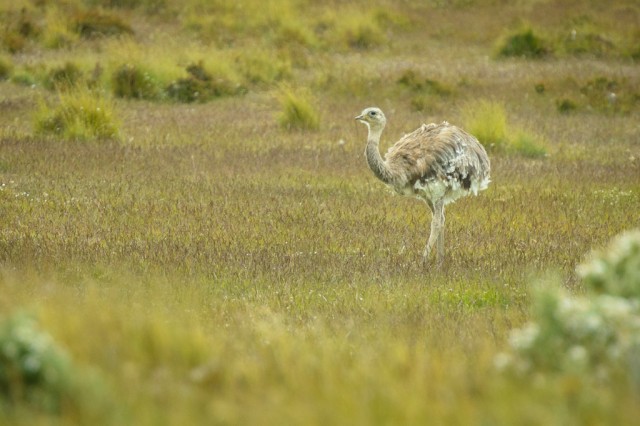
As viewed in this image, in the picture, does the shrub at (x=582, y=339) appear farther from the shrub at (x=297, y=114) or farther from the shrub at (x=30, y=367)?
the shrub at (x=297, y=114)

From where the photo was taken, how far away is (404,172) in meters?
10.3

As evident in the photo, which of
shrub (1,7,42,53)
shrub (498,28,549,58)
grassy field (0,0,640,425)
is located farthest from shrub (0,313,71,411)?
shrub (498,28,549,58)

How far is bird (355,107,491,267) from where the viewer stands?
10227 millimetres

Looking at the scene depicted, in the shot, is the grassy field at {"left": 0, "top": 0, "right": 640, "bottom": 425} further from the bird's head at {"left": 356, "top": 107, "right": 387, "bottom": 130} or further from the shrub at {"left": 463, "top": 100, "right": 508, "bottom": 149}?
the bird's head at {"left": 356, "top": 107, "right": 387, "bottom": 130}

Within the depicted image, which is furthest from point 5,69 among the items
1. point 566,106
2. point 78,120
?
point 566,106

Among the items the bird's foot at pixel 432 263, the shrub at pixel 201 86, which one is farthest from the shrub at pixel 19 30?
the bird's foot at pixel 432 263

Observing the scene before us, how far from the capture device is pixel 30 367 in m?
4.47

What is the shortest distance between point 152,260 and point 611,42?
22.8m

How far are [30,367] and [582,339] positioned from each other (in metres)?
2.24

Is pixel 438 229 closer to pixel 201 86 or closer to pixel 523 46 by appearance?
pixel 201 86

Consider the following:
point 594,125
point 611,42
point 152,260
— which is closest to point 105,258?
point 152,260

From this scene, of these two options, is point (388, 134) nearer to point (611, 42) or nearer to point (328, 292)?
point (328, 292)

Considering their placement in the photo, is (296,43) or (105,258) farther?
(296,43)

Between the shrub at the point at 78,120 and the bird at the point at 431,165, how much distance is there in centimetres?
714
